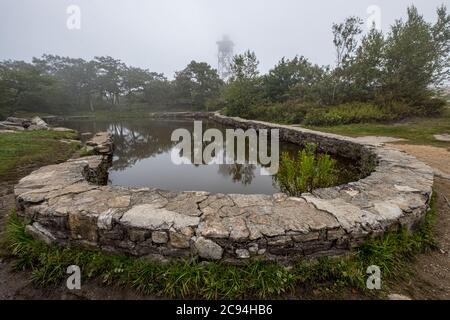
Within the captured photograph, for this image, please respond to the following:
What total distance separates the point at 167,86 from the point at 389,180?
37.4 meters

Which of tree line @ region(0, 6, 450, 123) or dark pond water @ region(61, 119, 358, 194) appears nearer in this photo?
dark pond water @ region(61, 119, 358, 194)

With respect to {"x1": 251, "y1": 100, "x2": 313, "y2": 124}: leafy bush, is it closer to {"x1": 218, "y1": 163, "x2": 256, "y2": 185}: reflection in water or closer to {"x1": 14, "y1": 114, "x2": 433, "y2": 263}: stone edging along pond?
{"x1": 218, "y1": 163, "x2": 256, "y2": 185}: reflection in water

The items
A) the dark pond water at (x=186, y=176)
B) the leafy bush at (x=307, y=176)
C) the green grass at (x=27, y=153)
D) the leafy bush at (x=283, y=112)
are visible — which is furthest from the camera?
the leafy bush at (x=283, y=112)

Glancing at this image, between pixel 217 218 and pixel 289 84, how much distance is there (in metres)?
21.3

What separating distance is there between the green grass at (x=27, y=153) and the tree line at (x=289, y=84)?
1195cm

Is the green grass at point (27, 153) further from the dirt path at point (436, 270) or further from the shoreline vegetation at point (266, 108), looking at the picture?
the dirt path at point (436, 270)

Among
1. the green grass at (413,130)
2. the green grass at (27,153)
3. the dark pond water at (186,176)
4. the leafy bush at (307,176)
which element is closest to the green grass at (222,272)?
the leafy bush at (307,176)

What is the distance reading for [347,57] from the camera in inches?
595

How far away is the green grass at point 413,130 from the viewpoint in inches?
330

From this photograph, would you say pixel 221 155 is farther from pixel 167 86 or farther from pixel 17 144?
pixel 167 86

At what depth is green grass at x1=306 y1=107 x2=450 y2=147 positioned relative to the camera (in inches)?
330

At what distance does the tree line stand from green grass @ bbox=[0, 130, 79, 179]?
39.2 feet

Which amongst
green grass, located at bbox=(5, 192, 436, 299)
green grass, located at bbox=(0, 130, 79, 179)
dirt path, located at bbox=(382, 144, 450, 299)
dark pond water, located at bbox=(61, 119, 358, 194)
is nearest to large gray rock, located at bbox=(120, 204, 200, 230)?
green grass, located at bbox=(5, 192, 436, 299)
